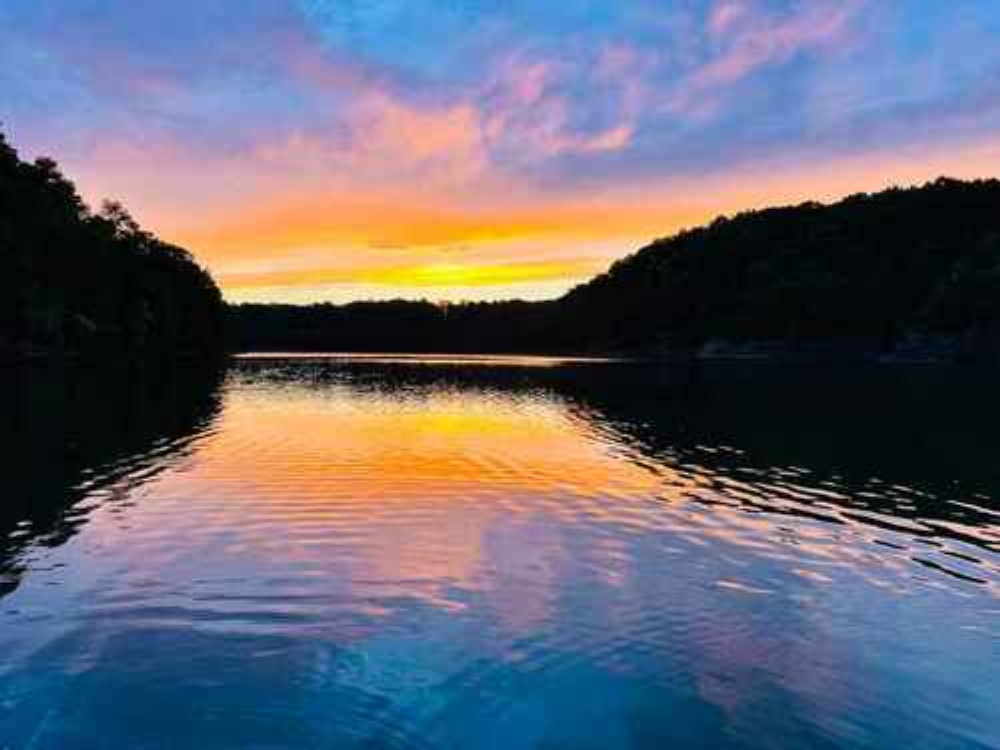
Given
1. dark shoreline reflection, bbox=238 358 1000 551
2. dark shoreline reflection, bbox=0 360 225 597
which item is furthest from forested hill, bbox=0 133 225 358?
dark shoreline reflection, bbox=238 358 1000 551

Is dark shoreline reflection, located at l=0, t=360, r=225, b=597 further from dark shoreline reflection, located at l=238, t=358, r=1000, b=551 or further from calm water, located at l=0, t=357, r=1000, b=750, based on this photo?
dark shoreline reflection, located at l=238, t=358, r=1000, b=551

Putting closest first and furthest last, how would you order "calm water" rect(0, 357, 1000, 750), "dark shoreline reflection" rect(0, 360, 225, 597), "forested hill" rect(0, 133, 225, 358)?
"calm water" rect(0, 357, 1000, 750)
"dark shoreline reflection" rect(0, 360, 225, 597)
"forested hill" rect(0, 133, 225, 358)

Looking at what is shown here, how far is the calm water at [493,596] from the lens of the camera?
12.1 meters

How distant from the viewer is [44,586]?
1742cm

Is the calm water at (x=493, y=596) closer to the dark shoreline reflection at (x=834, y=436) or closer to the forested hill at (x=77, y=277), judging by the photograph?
the dark shoreline reflection at (x=834, y=436)

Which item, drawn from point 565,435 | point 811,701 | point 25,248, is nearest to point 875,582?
point 811,701

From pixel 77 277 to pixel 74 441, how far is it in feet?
411

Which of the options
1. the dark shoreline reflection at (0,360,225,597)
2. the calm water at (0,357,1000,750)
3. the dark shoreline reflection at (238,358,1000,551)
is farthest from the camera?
the dark shoreline reflection at (238,358,1000,551)

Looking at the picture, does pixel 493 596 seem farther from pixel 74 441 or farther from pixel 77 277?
pixel 77 277

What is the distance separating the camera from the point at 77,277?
14875 cm

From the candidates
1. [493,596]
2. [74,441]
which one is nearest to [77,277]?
[74,441]

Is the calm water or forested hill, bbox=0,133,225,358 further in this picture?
forested hill, bbox=0,133,225,358

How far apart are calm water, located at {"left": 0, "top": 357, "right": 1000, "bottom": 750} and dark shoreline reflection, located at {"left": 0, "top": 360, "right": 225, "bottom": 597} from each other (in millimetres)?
278

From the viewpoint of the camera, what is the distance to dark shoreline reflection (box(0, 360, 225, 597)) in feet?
77.0
